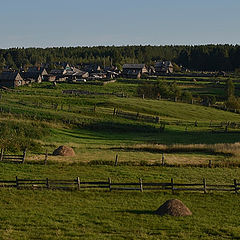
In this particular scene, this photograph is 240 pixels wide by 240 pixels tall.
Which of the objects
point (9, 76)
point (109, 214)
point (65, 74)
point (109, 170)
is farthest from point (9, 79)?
point (109, 214)

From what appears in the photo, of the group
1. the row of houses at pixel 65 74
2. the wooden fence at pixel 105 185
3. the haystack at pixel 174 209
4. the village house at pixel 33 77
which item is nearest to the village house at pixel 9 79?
the row of houses at pixel 65 74

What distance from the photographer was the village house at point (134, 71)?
512 ft

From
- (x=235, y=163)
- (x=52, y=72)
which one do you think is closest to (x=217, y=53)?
(x=52, y=72)

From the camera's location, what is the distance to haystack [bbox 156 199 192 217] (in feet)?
80.7

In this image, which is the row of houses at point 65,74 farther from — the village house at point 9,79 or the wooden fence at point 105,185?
the wooden fence at point 105,185

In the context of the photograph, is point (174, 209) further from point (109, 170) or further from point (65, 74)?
point (65, 74)

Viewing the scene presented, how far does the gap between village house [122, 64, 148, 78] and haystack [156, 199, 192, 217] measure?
131397mm

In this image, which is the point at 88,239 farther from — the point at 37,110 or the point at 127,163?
the point at 37,110

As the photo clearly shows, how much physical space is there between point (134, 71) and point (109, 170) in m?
125

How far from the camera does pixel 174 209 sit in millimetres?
24672

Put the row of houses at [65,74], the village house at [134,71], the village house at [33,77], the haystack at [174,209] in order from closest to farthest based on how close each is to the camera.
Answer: the haystack at [174,209] < the row of houses at [65,74] < the village house at [33,77] < the village house at [134,71]

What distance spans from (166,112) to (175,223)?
57.2 metres

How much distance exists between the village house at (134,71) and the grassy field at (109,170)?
78.8 m

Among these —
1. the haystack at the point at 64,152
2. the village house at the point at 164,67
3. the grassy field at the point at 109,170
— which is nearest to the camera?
the grassy field at the point at 109,170
